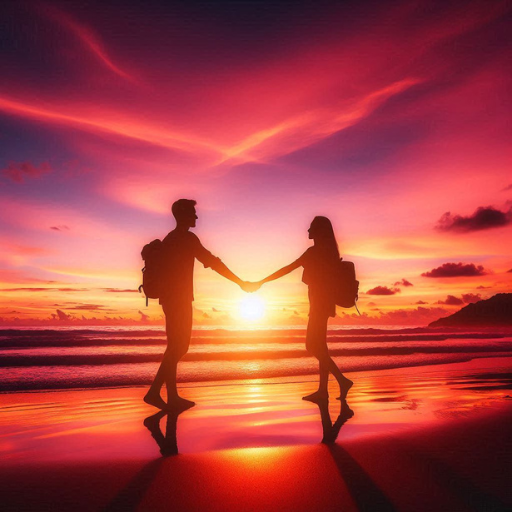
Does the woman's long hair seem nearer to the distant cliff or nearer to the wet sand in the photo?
the wet sand

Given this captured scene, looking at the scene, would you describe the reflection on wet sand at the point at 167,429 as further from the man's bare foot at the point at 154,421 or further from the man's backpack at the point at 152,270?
the man's backpack at the point at 152,270

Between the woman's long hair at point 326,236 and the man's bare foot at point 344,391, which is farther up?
the woman's long hair at point 326,236

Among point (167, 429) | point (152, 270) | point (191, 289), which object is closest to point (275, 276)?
point (191, 289)

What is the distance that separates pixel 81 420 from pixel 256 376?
621cm

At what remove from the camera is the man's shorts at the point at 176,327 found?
680 cm

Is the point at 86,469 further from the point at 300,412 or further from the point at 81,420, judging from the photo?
the point at 300,412

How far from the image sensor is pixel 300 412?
20.3 ft

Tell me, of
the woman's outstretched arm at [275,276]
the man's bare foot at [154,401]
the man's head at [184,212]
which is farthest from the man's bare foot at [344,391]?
the man's head at [184,212]

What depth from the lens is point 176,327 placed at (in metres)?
6.80

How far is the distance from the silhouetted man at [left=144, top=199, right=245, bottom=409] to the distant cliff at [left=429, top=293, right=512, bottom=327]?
95664mm

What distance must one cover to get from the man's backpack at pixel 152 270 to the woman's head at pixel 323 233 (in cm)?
254

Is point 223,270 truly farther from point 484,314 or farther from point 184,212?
point 484,314

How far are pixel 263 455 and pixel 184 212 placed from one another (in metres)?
4.24

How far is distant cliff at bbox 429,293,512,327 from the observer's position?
96.4m
